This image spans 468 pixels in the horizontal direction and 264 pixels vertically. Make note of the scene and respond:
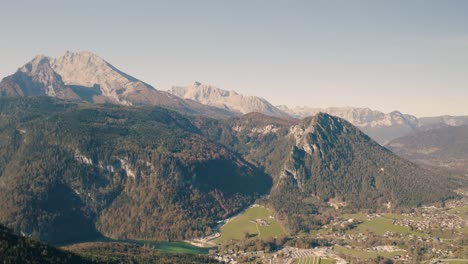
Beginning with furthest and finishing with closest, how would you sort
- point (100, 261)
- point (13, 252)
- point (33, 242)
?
point (100, 261) → point (33, 242) → point (13, 252)

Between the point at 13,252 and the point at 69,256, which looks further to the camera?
the point at 69,256

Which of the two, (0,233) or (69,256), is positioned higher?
(0,233)

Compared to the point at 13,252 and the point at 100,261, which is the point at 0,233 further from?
the point at 100,261

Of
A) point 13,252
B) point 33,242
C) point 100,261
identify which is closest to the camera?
point 13,252

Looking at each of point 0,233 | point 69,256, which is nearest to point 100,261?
point 69,256

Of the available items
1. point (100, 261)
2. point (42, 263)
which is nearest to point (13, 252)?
point (42, 263)

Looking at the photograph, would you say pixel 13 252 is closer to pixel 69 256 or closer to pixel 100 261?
pixel 69 256

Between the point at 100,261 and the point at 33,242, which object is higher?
the point at 33,242

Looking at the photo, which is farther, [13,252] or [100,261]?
[100,261]
